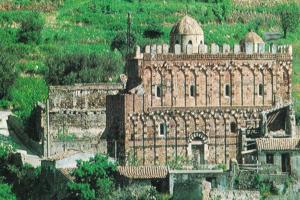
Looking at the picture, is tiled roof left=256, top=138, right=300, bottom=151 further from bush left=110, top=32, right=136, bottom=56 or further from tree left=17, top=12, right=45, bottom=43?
tree left=17, top=12, right=45, bottom=43

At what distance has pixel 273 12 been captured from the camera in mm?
→ 123625

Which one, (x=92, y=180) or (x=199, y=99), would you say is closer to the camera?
(x=92, y=180)

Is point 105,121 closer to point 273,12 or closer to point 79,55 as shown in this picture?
point 79,55

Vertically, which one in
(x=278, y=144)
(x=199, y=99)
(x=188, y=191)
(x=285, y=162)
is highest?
(x=199, y=99)

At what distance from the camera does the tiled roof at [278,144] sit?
71450mm

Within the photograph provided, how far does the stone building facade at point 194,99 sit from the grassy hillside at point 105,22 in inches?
904

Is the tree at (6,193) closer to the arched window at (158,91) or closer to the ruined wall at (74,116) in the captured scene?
the ruined wall at (74,116)

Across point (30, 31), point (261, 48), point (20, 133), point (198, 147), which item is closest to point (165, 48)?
point (261, 48)

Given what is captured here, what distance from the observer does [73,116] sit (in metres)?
89.9

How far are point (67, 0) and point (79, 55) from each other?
2431cm

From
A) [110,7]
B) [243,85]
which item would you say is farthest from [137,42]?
[243,85]

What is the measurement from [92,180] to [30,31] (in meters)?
41.2

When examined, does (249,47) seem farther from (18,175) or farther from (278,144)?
(18,175)

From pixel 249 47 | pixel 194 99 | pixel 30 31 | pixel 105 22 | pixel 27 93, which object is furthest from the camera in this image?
pixel 105 22
